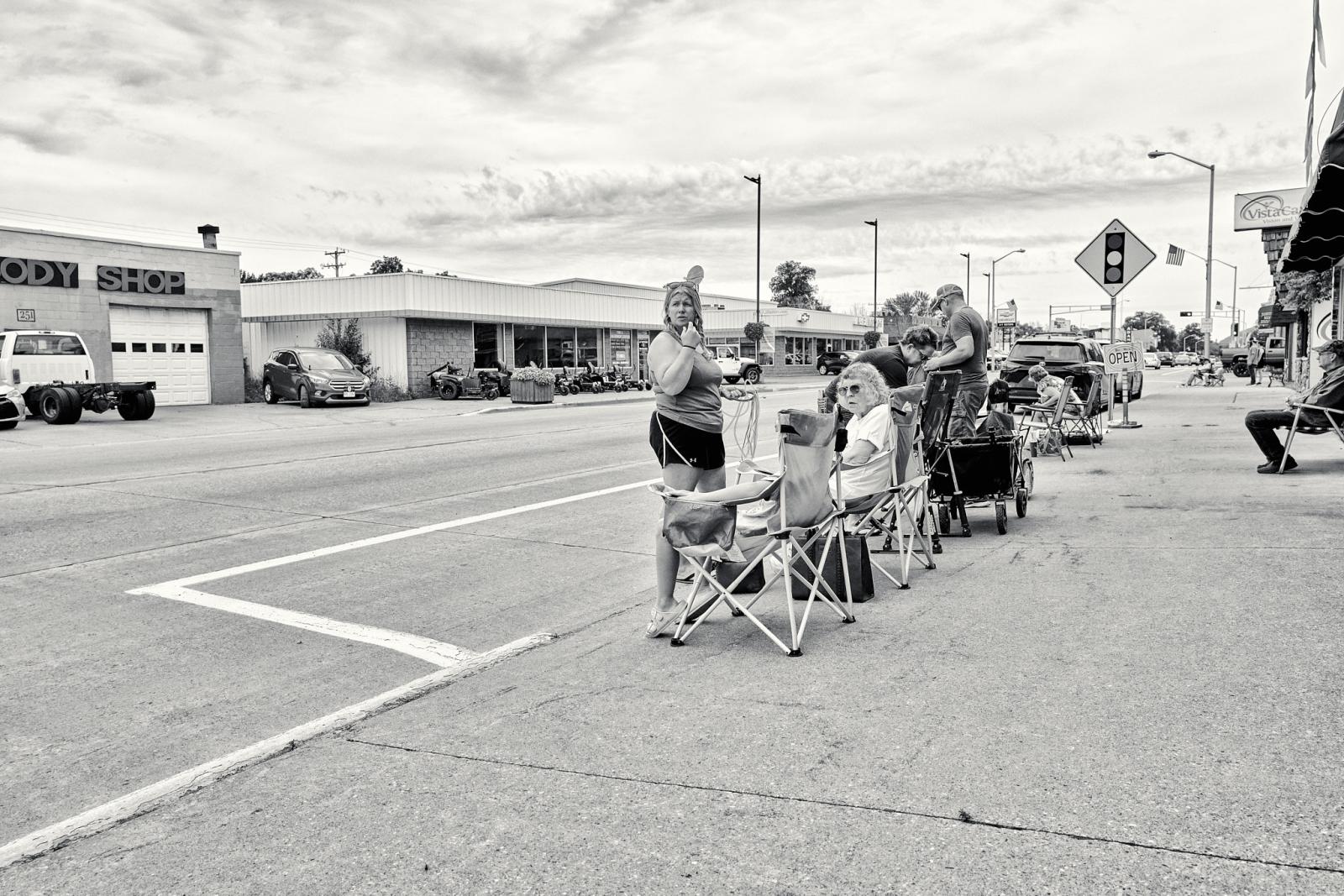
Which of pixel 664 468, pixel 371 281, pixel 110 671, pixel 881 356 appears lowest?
pixel 110 671

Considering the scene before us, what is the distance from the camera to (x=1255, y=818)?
124 inches

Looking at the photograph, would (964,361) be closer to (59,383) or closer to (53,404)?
(53,404)

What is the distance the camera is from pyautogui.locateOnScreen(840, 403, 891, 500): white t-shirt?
642 centimetres

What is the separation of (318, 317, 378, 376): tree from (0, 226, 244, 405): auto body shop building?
460cm

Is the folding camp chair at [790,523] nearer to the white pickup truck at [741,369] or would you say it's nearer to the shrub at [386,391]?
the shrub at [386,391]

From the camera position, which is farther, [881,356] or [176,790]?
[881,356]

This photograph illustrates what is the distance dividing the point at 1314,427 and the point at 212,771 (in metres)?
11.2

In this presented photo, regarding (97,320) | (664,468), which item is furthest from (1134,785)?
(97,320)

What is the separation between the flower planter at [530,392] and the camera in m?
31.1

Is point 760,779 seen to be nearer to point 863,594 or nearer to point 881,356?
point 863,594

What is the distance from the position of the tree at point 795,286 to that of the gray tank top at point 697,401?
371 ft

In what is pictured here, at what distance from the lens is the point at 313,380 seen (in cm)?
2797

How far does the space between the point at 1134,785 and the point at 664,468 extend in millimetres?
3169

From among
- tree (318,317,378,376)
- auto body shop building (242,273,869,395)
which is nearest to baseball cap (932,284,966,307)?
auto body shop building (242,273,869,395)
